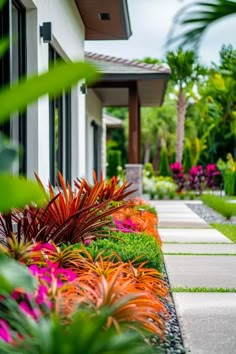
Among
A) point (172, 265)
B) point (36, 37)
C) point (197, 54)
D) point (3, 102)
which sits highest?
point (36, 37)

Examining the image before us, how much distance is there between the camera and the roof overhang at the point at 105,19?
11810mm

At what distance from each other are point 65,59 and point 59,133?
1.21m

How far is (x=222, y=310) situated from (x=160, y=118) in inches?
1949

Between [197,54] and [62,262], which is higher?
[197,54]

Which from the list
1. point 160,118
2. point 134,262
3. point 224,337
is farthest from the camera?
point 160,118

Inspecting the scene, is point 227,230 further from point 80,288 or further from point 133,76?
point 80,288

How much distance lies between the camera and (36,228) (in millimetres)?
5695

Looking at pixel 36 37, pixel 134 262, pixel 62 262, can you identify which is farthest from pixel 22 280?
pixel 36 37

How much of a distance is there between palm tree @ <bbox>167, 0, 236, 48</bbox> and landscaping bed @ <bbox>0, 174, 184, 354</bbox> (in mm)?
1172

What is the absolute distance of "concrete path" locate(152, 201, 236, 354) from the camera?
13.8ft

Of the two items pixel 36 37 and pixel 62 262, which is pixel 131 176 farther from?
pixel 62 262

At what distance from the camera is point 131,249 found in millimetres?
5910

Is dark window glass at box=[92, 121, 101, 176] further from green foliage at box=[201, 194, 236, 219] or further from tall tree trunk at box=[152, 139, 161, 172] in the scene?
tall tree trunk at box=[152, 139, 161, 172]

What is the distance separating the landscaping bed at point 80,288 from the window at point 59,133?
154 centimetres
